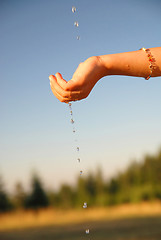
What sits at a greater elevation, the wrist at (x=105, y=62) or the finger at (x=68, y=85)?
the wrist at (x=105, y=62)

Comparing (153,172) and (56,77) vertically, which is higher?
(153,172)

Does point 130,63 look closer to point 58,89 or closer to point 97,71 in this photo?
point 97,71

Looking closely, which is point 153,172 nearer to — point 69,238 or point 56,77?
point 69,238

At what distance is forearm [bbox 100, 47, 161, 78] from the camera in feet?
3.70

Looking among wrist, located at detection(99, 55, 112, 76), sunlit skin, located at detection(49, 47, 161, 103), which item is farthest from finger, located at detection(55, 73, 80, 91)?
wrist, located at detection(99, 55, 112, 76)

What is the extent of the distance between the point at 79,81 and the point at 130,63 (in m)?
0.26

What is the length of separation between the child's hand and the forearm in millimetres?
40

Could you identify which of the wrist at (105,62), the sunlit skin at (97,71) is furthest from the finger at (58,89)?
the wrist at (105,62)

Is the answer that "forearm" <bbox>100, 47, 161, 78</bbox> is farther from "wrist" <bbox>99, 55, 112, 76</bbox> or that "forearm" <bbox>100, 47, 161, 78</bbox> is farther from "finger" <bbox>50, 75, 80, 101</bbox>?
"finger" <bbox>50, 75, 80, 101</bbox>

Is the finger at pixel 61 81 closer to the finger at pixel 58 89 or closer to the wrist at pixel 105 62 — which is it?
the finger at pixel 58 89

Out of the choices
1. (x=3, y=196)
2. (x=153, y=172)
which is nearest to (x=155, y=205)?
(x=153, y=172)

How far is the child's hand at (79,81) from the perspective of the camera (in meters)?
1.03

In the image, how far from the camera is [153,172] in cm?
1400

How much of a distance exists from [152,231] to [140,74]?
41.7 ft
